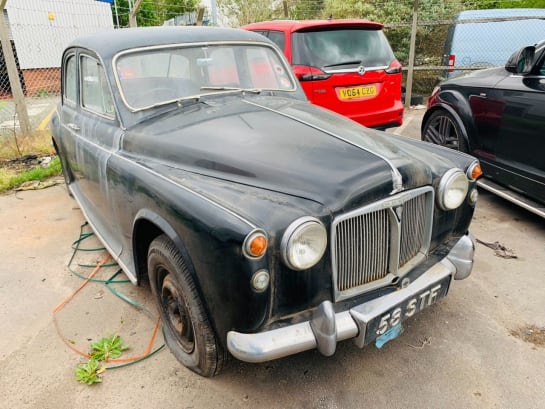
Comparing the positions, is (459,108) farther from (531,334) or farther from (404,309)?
(404,309)

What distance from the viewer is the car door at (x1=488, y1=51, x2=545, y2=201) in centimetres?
369

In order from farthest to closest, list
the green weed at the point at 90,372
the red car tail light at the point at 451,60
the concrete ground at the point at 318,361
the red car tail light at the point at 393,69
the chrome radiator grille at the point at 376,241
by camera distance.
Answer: the red car tail light at the point at 451,60, the red car tail light at the point at 393,69, the green weed at the point at 90,372, the concrete ground at the point at 318,361, the chrome radiator grille at the point at 376,241

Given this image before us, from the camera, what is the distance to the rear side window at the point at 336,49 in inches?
214

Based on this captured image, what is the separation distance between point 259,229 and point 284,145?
0.80m

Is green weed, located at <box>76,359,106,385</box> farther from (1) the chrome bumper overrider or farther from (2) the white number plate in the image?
(2) the white number plate

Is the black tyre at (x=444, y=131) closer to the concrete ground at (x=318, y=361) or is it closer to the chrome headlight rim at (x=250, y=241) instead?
the concrete ground at (x=318, y=361)

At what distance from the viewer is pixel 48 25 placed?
538 inches

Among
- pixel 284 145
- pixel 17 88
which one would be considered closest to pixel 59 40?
pixel 17 88

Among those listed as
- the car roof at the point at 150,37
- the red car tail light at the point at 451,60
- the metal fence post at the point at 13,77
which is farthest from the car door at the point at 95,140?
the red car tail light at the point at 451,60

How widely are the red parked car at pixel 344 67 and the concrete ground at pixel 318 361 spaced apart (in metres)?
2.66

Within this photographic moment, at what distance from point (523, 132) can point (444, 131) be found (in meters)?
1.21

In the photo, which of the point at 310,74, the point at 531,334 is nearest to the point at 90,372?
the point at 531,334

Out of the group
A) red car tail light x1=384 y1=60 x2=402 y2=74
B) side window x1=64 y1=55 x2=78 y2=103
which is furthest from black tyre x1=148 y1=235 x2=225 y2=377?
red car tail light x1=384 y1=60 x2=402 y2=74

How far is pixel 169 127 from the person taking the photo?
284cm
